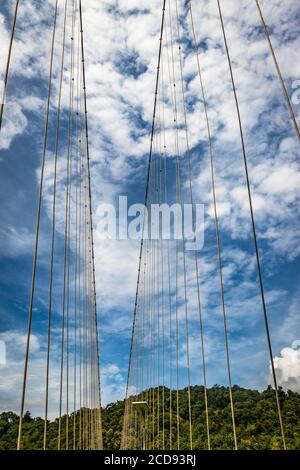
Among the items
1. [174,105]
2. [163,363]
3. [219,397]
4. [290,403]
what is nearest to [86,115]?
[174,105]

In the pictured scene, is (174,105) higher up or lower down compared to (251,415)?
higher up

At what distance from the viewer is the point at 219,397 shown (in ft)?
94.2

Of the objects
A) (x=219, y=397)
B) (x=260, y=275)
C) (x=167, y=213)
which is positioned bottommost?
(x=260, y=275)

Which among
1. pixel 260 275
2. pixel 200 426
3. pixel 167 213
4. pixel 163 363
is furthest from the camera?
pixel 200 426
